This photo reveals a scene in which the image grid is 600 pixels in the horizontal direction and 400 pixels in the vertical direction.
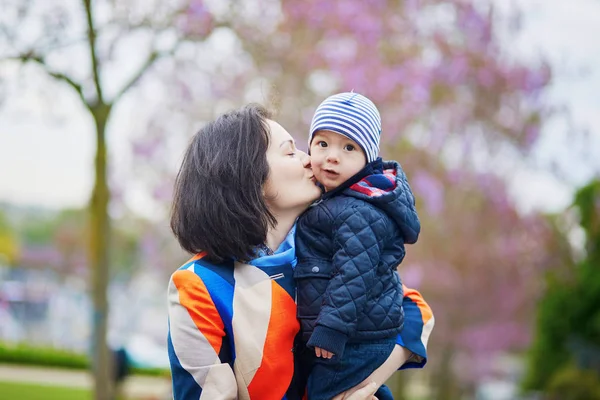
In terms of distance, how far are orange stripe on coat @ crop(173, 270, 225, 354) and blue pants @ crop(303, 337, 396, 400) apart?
318 millimetres

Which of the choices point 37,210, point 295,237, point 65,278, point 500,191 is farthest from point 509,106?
point 37,210

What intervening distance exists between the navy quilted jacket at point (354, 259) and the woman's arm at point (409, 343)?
7 cm

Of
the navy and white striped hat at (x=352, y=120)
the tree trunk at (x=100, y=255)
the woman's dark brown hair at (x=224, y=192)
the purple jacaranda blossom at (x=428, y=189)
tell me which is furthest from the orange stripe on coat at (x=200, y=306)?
the purple jacaranda blossom at (x=428, y=189)

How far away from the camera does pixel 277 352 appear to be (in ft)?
7.44

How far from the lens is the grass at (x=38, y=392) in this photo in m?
12.5

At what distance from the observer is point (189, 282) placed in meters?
2.24

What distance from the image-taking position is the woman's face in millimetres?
2414

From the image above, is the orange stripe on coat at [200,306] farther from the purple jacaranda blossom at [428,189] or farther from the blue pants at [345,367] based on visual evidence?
the purple jacaranda blossom at [428,189]

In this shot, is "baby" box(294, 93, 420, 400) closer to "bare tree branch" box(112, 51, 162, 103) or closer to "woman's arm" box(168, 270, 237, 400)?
"woman's arm" box(168, 270, 237, 400)

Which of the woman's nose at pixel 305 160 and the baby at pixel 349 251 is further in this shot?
the woman's nose at pixel 305 160

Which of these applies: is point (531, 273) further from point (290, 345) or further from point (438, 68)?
point (290, 345)

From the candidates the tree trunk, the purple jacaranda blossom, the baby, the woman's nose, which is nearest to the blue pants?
the baby

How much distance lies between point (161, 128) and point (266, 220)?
1172cm

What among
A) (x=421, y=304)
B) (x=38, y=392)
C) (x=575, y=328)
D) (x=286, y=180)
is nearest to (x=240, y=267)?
(x=286, y=180)
